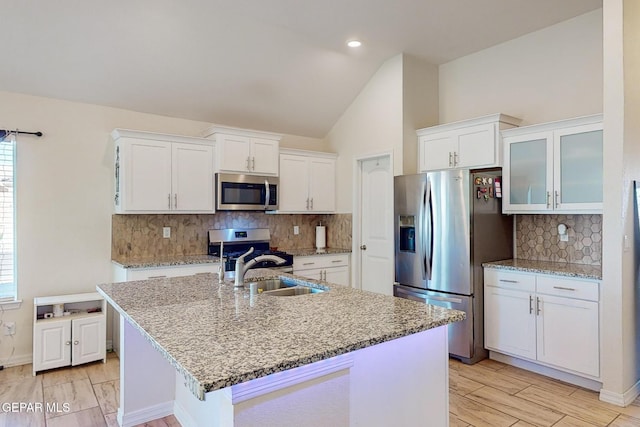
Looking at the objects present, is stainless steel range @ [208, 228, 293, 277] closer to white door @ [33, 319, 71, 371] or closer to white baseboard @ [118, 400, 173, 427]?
white door @ [33, 319, 71, 371]

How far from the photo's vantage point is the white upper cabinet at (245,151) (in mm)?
4352

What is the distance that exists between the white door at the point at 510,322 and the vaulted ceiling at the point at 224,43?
2492 mm

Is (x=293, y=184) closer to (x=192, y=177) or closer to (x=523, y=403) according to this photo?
(x=192, y=177)

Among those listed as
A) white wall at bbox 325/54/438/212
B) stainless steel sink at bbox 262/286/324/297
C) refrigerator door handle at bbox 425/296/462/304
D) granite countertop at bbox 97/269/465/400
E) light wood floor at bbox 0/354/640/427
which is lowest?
light wood floor at bbox 0/354/640/427

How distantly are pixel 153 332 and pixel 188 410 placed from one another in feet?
3.81

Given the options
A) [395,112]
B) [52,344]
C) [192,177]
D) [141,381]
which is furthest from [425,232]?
[52,344]

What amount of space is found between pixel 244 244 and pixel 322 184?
1.28 metres

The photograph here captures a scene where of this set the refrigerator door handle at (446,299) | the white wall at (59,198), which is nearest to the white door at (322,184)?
the refrigerator door handle at (446,299)

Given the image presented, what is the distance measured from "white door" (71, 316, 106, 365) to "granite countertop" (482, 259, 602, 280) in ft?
11.7

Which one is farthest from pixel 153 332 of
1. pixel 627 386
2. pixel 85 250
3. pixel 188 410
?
pixel 627 386

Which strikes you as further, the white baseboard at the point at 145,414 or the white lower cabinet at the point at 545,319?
the white lower cabinet at the point at 545,319

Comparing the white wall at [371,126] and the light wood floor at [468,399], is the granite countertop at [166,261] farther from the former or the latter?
the white wall at [371,126]

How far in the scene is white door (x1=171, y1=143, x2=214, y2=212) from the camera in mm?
4129

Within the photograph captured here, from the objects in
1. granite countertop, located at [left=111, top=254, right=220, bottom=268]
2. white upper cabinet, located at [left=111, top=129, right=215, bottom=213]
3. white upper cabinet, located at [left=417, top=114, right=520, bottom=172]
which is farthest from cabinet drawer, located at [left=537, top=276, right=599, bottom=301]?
white upper cabinet, located at [left=111, top=129, right=215, bottom=213]
